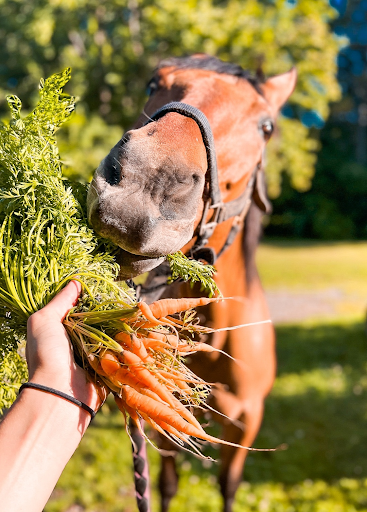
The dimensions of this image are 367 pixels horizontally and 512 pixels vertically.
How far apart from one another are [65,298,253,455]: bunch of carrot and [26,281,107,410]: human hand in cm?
4

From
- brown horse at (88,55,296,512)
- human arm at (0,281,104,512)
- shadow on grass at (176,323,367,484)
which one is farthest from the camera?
shadow on grass at (176,323,367,484)

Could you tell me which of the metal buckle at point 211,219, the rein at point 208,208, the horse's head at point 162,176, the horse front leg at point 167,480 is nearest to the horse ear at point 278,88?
the rein at point 208,208

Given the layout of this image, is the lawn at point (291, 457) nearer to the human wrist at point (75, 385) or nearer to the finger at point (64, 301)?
the human wrist at point (75, 385)

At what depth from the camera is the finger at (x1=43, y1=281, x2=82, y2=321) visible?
1263 mm

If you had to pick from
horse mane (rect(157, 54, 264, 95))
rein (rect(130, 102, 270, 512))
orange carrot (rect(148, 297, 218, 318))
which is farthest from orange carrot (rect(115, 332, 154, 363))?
horse mane (rect(157, 54, 264, 95))

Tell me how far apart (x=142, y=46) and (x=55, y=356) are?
277 inches

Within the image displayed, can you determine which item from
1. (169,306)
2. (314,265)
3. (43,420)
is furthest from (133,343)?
(314,265)

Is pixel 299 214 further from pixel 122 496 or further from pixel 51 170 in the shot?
pixel 51 170

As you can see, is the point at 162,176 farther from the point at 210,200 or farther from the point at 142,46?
the point at 142,46

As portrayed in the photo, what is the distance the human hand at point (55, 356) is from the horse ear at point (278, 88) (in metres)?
1.76

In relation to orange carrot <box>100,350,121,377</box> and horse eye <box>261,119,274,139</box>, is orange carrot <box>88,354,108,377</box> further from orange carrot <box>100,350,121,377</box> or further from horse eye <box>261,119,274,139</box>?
horse eye <box>261,119,274,139</box>

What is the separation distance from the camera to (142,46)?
23.6 ft

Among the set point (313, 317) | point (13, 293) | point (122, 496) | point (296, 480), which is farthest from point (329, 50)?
point (13, 293)

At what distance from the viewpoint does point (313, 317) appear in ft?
29.5
